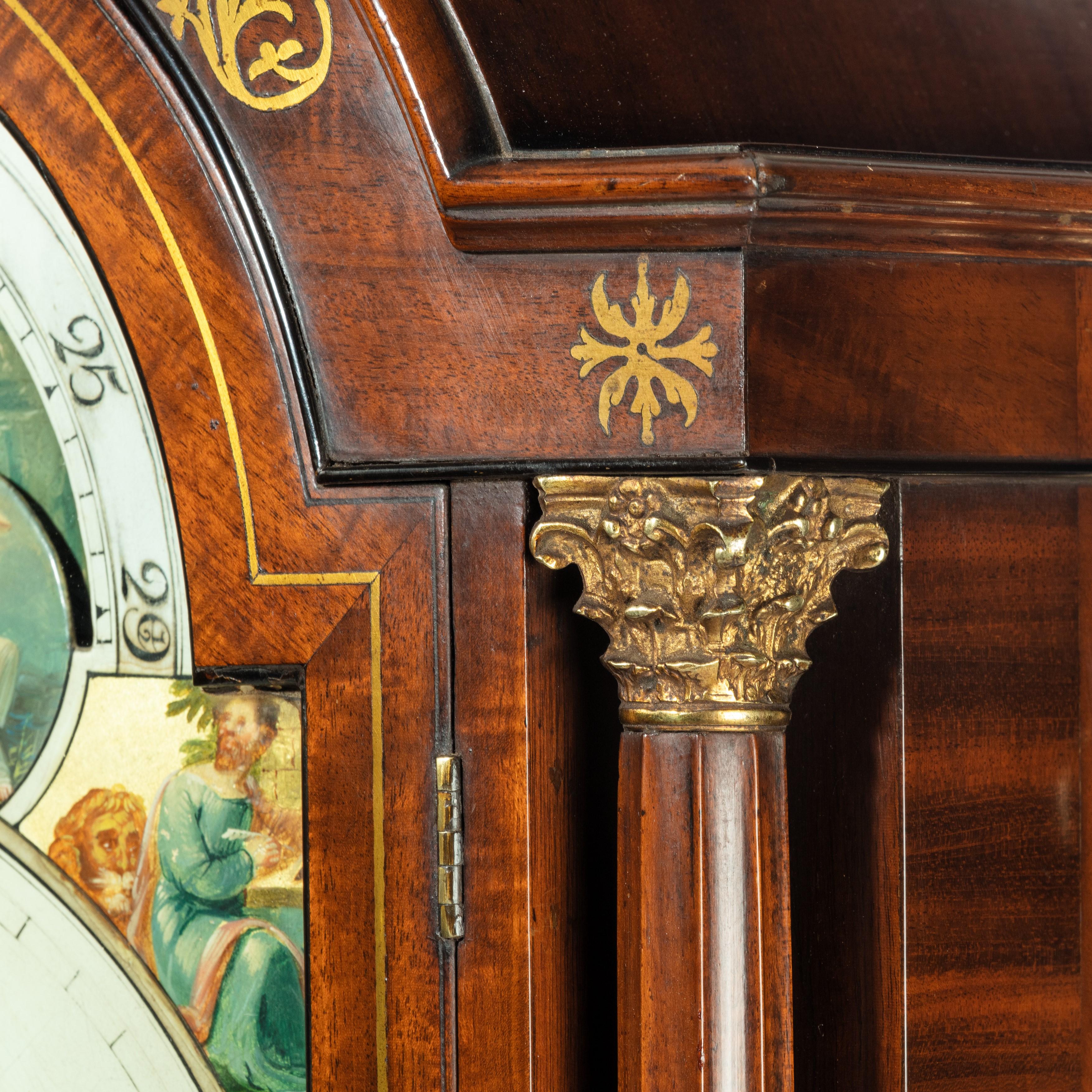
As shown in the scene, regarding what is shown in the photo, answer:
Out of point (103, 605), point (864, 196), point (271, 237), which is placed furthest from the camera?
point (103, 605)

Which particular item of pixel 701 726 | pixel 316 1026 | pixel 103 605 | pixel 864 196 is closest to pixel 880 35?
pixel 864 196

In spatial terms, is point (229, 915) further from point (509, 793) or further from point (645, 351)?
point (645, 351)

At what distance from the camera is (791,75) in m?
1.04

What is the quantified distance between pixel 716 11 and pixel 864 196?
8.6 inches

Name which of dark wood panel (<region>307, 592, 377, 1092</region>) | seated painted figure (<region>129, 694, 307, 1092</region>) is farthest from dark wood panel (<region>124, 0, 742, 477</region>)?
seated painted figure (<region>129, 694, 307, 1092</region>)

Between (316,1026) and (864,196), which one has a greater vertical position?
(864,196)

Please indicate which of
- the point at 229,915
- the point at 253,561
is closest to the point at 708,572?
the point at 253,561

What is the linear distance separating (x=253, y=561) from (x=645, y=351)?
307 mm

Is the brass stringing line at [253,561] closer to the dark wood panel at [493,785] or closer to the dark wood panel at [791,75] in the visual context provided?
the dark wood panel at [493,785]

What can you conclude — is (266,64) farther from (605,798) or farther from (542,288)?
(605,798)

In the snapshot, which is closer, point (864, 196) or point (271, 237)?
point (864, 196)

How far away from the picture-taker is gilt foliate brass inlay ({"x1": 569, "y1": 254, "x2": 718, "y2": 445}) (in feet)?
3.06

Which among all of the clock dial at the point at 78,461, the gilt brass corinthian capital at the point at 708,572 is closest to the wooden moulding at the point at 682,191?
the gilt brass corinthian capital at the point at 708,572

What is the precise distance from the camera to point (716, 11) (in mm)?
1053
